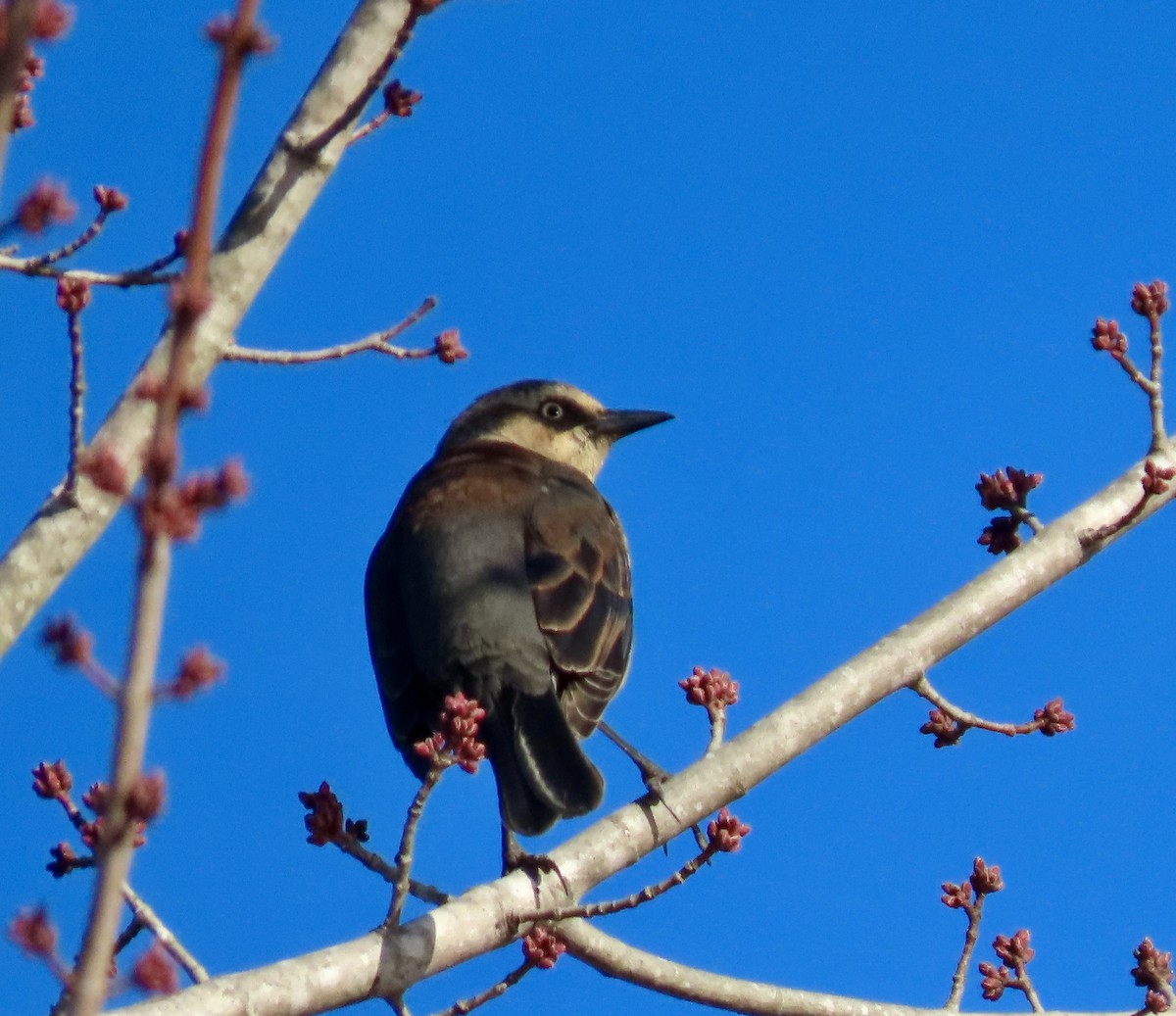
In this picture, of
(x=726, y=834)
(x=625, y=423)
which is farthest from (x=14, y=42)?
(x=625, y=423)

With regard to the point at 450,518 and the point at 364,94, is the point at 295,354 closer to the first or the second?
the point at 364,94

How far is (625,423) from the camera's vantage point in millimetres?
9109

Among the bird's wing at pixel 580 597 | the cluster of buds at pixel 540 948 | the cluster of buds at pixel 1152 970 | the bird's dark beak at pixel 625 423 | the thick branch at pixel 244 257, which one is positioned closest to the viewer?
the thick branch at pixel 244 257

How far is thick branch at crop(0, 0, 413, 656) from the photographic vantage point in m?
4.12

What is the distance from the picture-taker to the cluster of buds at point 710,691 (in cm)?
559

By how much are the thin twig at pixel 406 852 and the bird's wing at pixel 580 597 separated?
2225 millimetres

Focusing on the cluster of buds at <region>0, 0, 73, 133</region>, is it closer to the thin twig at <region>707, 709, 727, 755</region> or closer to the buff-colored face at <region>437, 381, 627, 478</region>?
the thin twig at <region>707, 709, 727, 755</region>

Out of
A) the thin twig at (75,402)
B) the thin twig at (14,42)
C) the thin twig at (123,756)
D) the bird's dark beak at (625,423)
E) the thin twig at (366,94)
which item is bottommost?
the thin twig at (123,756)

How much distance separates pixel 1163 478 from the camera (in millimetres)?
5785

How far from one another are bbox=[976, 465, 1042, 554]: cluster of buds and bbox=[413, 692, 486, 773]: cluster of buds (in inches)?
95.4

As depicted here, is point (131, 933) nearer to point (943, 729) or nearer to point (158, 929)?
point (158, 929)

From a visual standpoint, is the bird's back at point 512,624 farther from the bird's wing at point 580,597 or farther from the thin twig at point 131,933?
the thin twig at point 131,933

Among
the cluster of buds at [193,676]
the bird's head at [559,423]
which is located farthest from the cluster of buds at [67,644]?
the bird's head at [559,423]

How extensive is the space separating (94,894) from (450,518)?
5.42 metres
